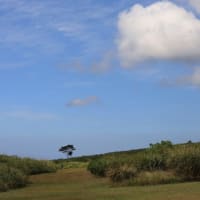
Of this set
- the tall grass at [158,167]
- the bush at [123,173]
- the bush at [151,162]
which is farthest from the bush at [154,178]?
the bush at [151,162]

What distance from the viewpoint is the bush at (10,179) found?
2697cm

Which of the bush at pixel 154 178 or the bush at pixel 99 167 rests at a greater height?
the bush at pixel 99 167

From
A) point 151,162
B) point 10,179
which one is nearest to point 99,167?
point 151,162

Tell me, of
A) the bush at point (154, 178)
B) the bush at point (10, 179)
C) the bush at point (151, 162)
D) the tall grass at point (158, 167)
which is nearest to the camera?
the bush at point (154, 178)

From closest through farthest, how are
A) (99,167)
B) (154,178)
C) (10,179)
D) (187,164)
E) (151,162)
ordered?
(154,178) → (187,164) → (10,179) → (151,162) → (99,167)

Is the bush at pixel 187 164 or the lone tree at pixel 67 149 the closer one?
the bush at pixel 187 164

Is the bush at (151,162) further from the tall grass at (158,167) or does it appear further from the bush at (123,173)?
the bush at (123,173)

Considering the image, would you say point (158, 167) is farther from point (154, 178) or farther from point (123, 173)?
point (123, 173)

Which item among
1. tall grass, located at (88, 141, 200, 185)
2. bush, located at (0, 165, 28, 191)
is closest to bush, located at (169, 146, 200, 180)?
tall grass, located at (88, 141, 200, 185)

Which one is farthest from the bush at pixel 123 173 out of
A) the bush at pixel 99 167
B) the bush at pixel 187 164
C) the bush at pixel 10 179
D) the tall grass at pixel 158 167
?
the bush at pixel 10 179

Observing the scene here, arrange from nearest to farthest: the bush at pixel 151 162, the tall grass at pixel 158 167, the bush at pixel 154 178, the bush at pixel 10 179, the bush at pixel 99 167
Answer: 1. the bush at pixel 154 178
2. the tall grass at pixel 158 167
3. the bush at pixel 10 179
4. the bush at pixel 151 162
5. the bush at pixel 99 167

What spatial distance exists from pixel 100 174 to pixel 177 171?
20.8 feet

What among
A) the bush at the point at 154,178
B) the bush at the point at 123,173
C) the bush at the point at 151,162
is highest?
the bush at the point at 151,162

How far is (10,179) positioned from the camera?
2806 centimetres
